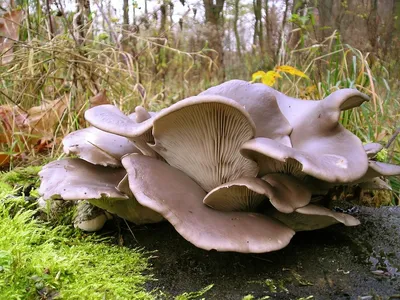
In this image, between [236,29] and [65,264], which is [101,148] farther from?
[236,29]

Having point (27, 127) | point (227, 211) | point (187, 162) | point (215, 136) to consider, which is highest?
point (215, 136)

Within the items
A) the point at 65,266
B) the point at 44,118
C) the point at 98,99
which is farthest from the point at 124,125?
the point at 44,118

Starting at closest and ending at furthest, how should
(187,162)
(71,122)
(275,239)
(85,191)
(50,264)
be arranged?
(50,264) < (275,239) < (85,191) < (187,162) < (71,122)

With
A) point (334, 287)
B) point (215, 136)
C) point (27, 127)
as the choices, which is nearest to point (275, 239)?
point (334, 287)

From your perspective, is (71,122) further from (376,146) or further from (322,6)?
(322,6)

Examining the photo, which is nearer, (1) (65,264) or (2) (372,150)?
(1) (65,264)

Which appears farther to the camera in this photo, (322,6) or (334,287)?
(322,6)

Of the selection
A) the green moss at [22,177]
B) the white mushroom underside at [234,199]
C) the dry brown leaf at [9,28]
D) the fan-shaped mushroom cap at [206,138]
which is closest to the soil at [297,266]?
the white mushroom underside at [234,199]
